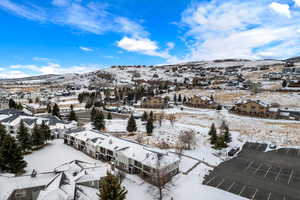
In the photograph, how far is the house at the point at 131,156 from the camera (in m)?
24.0

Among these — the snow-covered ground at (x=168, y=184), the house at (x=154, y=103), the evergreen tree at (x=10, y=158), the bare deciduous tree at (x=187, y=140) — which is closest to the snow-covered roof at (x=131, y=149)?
the snow-covered ground at (x=168, y=184)

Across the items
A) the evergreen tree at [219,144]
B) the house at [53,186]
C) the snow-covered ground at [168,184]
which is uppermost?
the house at [53,186]

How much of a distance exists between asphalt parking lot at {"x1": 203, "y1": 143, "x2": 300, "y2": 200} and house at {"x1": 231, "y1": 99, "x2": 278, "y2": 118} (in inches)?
1044

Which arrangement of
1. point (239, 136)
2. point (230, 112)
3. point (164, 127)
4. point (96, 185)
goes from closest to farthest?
1. point (96, 185)
2. point (239, 136)
3. point (164, 127)
4. point (230, 112)

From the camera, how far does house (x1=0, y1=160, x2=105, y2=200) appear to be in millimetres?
17391

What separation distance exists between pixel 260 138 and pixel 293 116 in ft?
79.1

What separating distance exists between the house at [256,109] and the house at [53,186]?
5546 centimetres

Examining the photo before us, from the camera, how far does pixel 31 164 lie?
28.0m

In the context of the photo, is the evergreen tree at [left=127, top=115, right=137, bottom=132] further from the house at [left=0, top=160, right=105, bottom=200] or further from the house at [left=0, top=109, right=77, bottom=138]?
the house at [left=0, top=160, right=105, bottom=200]

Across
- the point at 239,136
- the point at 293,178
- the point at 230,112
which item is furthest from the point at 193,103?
the point at 293,178

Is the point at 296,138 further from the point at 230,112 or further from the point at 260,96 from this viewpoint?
the point at 260,96

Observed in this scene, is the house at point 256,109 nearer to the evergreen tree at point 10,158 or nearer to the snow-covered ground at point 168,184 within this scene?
the snow-covered ground at point 168,184

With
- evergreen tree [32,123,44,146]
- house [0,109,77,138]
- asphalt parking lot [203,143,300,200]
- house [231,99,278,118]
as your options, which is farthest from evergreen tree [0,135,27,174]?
house [231,99,278,118]

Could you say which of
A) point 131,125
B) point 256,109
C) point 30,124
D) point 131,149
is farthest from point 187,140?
point 256,109
